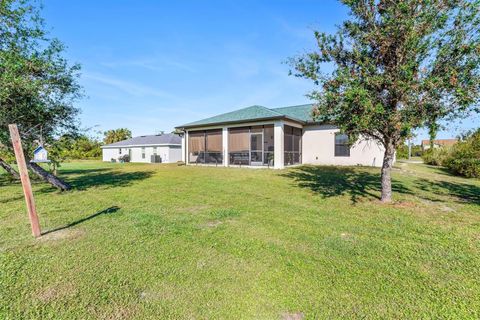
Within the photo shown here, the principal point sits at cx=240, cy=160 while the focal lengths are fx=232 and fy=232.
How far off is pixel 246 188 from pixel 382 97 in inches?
206

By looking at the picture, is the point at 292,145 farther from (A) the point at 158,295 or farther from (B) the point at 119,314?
(B) the point at 119,314

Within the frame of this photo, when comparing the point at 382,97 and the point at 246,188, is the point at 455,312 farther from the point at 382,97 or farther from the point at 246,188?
the point at 246,188

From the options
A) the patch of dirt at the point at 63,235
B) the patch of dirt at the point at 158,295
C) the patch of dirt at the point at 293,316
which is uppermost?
the patch of dirt at the point at 63,235

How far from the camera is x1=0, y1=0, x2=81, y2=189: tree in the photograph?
6.58m

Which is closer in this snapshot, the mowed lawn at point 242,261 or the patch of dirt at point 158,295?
the mowed lawn at point 242,261

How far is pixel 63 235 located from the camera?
4320mm

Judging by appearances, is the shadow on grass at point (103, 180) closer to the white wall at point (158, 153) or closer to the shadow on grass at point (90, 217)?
the shadow on grass at point (90, 217)

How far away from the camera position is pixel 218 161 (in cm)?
1769

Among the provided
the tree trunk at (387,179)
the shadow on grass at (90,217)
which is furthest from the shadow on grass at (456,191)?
the shadow on grass at (90,217)

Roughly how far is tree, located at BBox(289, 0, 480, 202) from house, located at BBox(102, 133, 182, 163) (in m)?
23.7

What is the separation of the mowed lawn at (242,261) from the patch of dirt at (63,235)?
0.18 feet

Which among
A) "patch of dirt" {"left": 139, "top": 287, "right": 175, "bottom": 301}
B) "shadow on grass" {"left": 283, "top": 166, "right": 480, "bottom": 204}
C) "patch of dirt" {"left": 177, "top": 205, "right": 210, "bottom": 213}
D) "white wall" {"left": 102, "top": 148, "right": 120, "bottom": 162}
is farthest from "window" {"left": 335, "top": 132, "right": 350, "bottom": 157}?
"white wall" {"left": 102, "top": 148, "right": 120, "bottom": 162}

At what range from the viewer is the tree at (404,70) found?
5.52m

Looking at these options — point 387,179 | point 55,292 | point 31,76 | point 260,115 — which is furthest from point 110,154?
point 387,179
